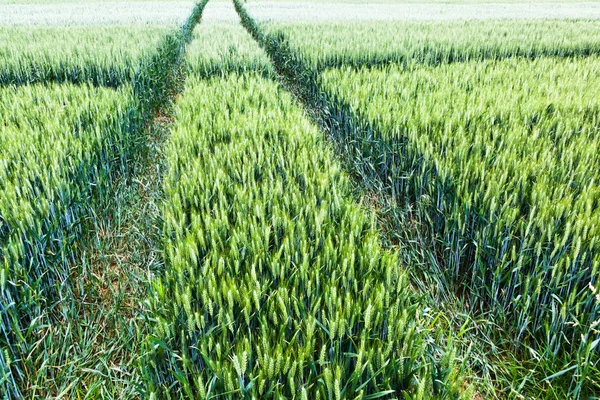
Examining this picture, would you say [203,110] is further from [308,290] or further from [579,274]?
[579,274]

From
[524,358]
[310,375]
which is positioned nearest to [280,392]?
[310,375]

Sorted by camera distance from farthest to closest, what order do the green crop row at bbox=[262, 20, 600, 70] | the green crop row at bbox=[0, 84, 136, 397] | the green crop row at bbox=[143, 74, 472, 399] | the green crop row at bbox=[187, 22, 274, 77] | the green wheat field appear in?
1. the green crop row at bbox=[262, 20, 600, 70]
2. the green crop row at bbox=[187, 22, 274, 77]
3. the green crop row at bbox=[0, 84, 136, 397]
4. the green wheat field
5. the green crop row at bbox=[143, 74, 472, 399]

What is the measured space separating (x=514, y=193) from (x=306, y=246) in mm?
969

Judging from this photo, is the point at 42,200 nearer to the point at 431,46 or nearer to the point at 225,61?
the point at 225,61

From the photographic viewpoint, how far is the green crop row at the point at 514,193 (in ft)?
4.65

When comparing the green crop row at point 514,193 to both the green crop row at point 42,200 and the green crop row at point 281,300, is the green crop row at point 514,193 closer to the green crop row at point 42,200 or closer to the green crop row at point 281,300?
the green crop row at point 281,300

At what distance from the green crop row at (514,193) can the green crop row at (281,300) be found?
379mm

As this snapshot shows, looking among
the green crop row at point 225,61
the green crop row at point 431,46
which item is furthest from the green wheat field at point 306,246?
the green crop row at point 431,46

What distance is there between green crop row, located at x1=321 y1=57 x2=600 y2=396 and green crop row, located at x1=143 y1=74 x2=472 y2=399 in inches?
14.9

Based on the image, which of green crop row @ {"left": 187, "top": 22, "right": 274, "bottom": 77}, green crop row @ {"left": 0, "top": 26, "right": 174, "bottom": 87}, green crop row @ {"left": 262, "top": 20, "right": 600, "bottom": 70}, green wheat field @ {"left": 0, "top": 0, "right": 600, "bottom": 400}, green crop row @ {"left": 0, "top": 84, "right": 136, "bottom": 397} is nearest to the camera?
green wheat field @ {"left": 0, "top": 0, "right": 600, "bottom": 400}

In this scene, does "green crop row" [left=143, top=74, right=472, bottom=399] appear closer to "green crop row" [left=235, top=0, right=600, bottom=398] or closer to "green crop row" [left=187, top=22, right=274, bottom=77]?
"green crop row" [left=235, top=0, right=600, bottom=398]

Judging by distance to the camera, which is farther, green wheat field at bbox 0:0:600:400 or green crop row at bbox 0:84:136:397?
green crop row at bbox 0:84:136:397

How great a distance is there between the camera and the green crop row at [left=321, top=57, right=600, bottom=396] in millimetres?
1416

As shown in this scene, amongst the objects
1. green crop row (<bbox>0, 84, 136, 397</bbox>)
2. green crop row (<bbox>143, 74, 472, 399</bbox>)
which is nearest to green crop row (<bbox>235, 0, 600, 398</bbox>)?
green crop row (<bbox>143, 74, 472, 399</bbox>)
